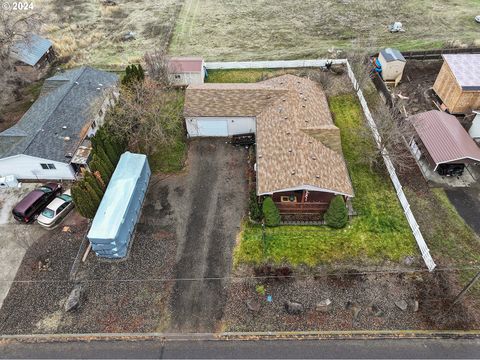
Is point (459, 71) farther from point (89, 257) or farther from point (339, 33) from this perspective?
point (89, 257)

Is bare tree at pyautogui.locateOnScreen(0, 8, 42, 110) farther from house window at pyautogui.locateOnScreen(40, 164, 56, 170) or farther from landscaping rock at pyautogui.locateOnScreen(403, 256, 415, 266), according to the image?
landscaping rock at pyautogui.locateOnScreen(403, 256, 415, 266)

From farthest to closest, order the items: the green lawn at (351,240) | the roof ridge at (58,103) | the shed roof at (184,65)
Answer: the shed roof at (184,65), the roof ridge at (58,103), the green lawn at (351,240)

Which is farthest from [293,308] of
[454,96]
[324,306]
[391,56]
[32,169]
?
[391,56]

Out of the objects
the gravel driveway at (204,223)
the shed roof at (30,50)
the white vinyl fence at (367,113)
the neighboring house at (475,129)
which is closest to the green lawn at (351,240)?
the white vinyl fence at (367,113)

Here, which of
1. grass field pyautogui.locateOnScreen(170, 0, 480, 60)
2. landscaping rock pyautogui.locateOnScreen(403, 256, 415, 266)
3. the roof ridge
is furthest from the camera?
grass field pyautogui.locateOnScreen(170, 0, 480, 60)

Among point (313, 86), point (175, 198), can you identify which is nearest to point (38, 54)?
point (175, 198)

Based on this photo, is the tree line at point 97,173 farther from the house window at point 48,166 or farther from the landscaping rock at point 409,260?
the landscaping rock at point 409,260

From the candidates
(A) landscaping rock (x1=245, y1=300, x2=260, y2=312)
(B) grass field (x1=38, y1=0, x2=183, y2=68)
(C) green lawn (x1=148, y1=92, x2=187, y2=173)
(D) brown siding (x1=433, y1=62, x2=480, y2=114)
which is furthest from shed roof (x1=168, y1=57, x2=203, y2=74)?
(A) landscaping rock (x1=245, y1=300, x2=260, y2=312)
